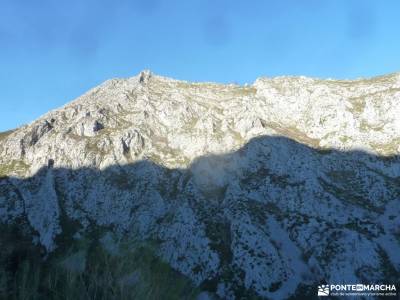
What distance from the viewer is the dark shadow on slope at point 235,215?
92.3 meters

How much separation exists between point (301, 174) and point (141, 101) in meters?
76.6

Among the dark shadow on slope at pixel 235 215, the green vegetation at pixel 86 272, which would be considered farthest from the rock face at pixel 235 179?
the green vegetation at pixel 86 272

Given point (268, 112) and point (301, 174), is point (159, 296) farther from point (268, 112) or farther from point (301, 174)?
point (268, 112)

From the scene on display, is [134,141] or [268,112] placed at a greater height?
[268,112]

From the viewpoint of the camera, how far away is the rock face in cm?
9500

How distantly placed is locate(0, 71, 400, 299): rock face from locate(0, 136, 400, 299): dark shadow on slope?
33cm

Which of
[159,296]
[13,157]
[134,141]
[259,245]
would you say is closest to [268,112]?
[134,141]

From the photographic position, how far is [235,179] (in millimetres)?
119812

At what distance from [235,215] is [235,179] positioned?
48.9ft

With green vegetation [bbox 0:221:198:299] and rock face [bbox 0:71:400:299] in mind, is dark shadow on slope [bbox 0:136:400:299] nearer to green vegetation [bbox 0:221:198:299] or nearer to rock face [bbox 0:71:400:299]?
rock face [bbox 0:71:400:299]

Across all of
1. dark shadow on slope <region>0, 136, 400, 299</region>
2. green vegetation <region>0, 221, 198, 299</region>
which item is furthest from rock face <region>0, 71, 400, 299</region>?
green vegetation <region>0, 221, 198, 299</region>

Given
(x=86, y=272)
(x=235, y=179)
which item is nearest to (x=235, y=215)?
(x=235, y=179)

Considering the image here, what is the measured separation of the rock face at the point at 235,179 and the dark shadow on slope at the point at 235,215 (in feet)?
1.09

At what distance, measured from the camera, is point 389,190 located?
106188 mm
